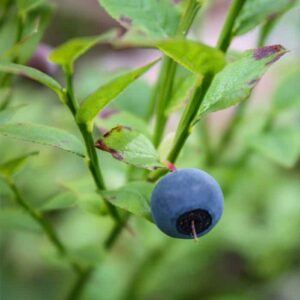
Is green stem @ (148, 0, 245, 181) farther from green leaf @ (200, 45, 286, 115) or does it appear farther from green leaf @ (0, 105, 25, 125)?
green leaf @ (0, 105, 25, 125)

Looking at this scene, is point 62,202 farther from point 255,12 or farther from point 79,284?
point 255,12

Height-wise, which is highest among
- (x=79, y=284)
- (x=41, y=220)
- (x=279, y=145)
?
(x=279, y=145)

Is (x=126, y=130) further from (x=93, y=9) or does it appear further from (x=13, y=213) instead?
(x=93, y=9)

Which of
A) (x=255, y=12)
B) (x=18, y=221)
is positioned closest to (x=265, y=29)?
(x=255, y=12)

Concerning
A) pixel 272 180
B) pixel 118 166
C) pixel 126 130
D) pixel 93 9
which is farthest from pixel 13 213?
pixel 93 9

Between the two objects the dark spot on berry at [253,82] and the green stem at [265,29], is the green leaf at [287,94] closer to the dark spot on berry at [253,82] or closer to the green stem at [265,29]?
the green stem at [265,29]

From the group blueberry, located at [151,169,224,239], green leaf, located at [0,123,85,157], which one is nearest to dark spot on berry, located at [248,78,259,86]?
blueberry, located at [151,169,224,239]
